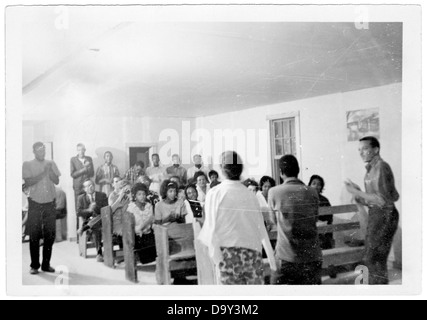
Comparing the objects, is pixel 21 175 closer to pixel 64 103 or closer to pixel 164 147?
pixel 64 103

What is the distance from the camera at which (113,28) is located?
1.93 metres

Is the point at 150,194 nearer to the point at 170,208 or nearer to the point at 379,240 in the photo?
the point at 170,208

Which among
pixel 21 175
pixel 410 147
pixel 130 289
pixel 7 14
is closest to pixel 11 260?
pixel 21 175

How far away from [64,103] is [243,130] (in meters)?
0.85

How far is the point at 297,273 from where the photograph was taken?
1982 mm

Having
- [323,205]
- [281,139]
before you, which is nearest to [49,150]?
[281,139]

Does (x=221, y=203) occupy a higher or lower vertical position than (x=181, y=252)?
higher

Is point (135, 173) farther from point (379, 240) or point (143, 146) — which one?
point (379, 240)

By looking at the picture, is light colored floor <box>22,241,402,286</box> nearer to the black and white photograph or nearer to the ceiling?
the black and white photograph

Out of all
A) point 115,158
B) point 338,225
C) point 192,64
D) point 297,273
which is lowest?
point 297,273

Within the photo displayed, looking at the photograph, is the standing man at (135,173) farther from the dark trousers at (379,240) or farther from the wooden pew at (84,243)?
the dark trousers at (379,240)

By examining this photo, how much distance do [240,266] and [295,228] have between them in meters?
0.31

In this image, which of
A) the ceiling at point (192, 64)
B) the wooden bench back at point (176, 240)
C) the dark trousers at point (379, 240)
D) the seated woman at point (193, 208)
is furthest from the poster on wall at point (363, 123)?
the wooden bench back at point (176, 240)

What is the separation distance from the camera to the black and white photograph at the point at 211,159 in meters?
1.96
